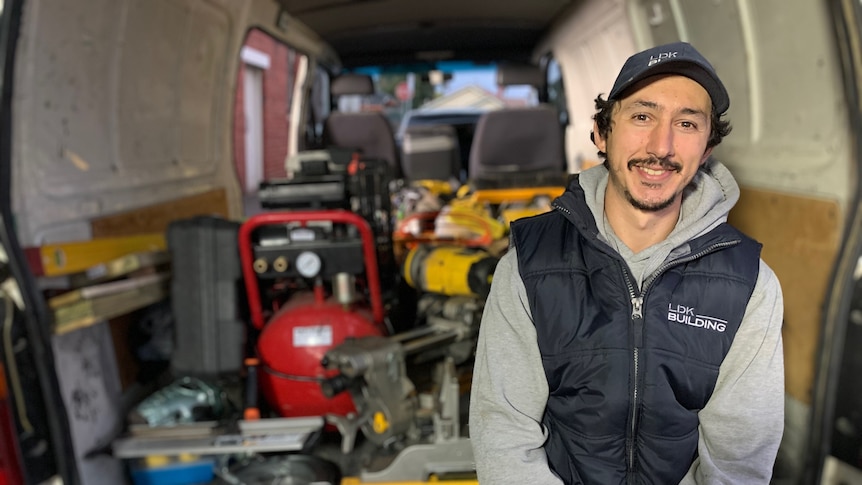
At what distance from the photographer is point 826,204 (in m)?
2.10

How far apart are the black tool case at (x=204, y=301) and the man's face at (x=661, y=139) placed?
78.3 inches

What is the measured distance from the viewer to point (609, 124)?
1.51 m

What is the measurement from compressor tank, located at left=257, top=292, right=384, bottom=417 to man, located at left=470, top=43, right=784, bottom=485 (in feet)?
4.94

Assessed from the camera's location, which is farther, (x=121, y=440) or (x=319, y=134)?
(x=319, y=134)

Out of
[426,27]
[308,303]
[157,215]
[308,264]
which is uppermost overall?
[426,27]

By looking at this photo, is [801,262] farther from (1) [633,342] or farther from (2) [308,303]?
(2) [308,303]

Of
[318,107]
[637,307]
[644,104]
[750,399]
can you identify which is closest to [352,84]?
[318,107]

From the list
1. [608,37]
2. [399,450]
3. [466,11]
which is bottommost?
[399,450]

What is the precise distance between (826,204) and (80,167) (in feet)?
9.65

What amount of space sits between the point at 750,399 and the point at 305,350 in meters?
2.01

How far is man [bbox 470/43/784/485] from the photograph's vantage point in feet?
4.49

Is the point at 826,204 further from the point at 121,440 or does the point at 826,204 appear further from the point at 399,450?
the point at 121,440

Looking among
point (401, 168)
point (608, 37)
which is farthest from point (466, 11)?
point (401, 168)

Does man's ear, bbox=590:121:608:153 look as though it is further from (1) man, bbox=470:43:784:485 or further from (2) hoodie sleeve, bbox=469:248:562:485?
(2) hoodie sleeve, bbox=469:248:562:485
